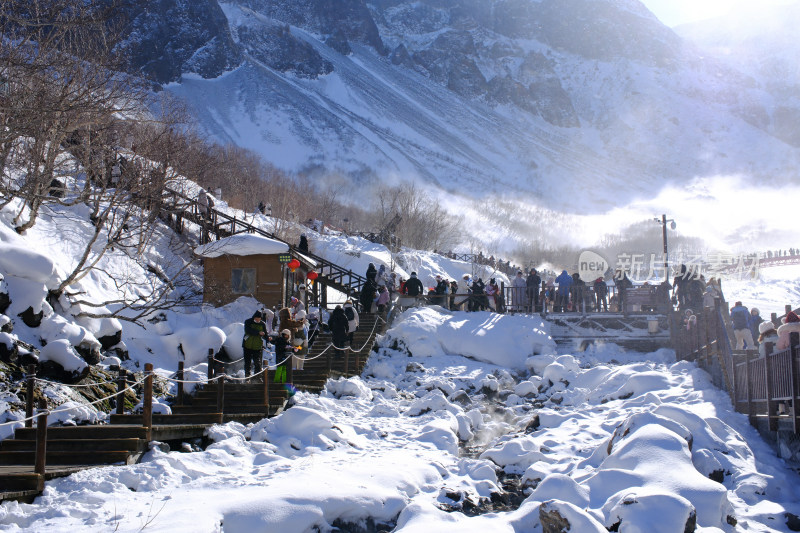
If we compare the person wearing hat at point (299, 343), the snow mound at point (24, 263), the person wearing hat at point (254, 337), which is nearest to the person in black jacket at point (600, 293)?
the person wearing hat at point (299, 343)

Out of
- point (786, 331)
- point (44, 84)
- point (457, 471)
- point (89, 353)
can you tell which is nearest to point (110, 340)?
point (89, 353)

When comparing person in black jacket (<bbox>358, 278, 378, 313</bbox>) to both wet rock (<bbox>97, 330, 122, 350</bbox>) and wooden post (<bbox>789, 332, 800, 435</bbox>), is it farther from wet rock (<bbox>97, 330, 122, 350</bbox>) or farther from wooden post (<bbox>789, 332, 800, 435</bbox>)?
wooden post (<bbox>789, 332, 800, 435</bbox>)

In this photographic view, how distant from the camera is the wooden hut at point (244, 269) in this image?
2095 centimetres

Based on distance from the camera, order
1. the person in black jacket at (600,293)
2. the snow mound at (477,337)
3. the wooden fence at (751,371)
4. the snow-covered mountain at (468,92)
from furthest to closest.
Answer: the snow-covered mountain at (468,92) < the person in black jacket at (600,293) < the snow mound at (477,337) < the wooden fence at (751,371)

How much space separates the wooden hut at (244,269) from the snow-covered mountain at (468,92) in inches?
2354

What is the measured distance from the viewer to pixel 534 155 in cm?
12394

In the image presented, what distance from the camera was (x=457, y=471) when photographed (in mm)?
9773

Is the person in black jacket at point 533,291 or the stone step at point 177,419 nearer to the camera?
the stone step at point 177,419

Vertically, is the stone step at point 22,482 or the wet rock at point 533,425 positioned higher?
the stone step at point 22,482

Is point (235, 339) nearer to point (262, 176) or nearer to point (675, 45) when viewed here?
point (262, 176)

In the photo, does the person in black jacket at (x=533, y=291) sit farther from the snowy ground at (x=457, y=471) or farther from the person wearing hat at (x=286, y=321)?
the person wearing hat at (x=286, y=321)

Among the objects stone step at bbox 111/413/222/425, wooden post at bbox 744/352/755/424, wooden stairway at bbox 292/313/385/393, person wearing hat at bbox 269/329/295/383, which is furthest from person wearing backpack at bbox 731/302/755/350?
stone step at bbox 111/413/222/425

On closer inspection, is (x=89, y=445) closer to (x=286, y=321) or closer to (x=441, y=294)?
(x=286, y=321)

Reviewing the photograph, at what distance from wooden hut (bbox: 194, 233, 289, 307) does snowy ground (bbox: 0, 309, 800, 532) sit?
715 cm
